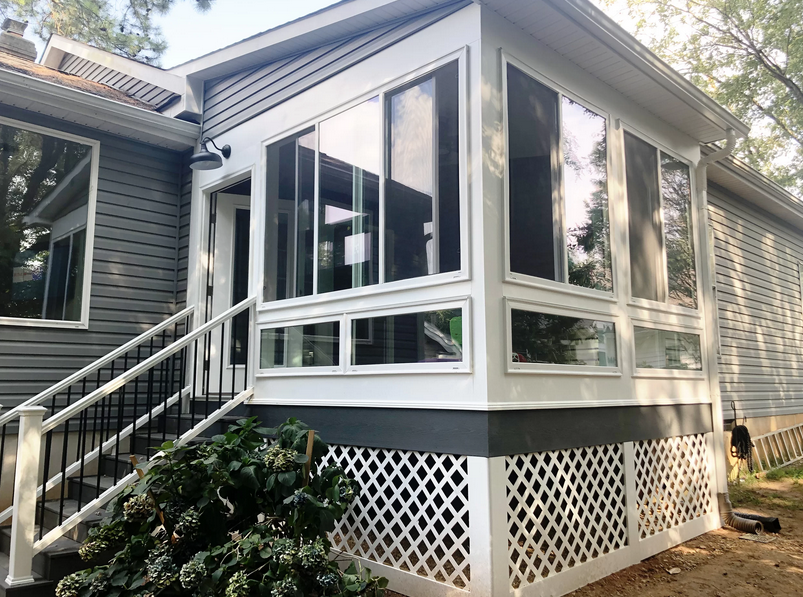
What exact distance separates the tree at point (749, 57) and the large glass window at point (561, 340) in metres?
13.3

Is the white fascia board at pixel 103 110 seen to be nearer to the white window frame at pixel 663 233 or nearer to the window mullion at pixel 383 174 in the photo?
the window mullion at pixel 383 174

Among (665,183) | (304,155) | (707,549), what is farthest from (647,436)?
(304,155)

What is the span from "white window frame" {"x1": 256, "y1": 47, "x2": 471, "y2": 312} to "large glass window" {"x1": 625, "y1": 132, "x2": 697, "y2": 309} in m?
1.98

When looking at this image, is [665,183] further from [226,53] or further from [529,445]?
[226,53]

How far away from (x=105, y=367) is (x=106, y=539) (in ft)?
9.25

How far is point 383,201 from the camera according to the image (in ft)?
14.4

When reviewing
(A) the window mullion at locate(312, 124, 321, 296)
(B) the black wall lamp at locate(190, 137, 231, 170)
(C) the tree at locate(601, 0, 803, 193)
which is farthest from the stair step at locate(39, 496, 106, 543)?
(C) the tree at locate(601, 0, 803, 193)

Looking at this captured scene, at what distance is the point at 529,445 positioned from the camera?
12.6 ft

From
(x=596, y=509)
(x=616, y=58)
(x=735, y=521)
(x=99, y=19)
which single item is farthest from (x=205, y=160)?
(x=99, y=19)

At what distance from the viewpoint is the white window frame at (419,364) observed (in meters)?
3.70

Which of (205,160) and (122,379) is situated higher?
(205,160)

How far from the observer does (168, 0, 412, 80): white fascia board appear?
456cm

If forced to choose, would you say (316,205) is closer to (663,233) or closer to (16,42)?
(663,233)

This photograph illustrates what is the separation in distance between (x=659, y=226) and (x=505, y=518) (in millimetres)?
3273
